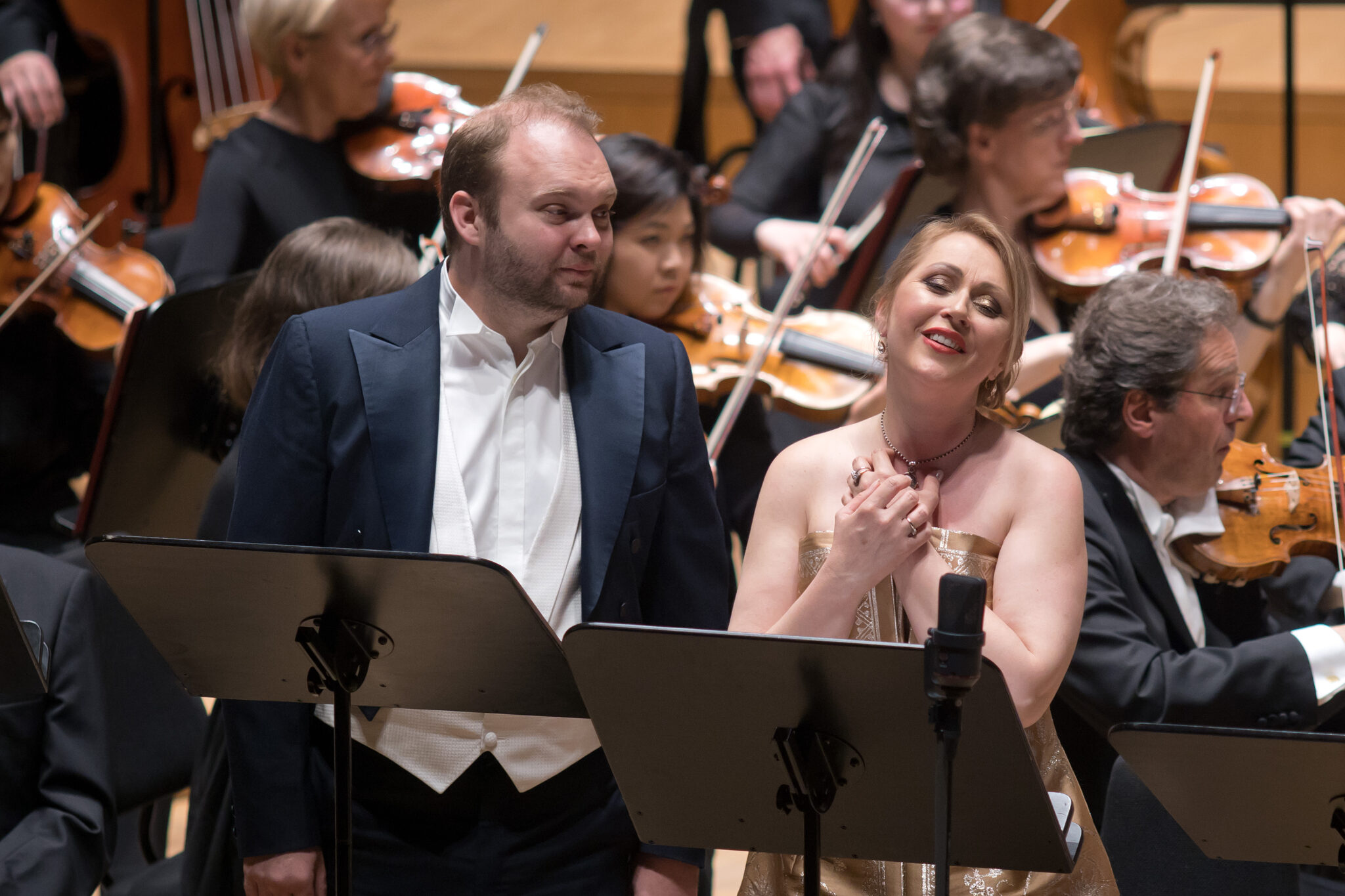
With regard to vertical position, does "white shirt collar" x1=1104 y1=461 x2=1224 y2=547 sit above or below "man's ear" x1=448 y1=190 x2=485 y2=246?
below

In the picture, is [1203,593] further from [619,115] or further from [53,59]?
[619,115]


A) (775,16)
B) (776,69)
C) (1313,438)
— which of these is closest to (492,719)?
(1313,438)

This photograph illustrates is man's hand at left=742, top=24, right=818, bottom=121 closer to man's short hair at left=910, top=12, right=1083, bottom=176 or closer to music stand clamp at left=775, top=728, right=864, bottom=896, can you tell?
man's short hair at left=910, top=12, right=1083, bottom=176

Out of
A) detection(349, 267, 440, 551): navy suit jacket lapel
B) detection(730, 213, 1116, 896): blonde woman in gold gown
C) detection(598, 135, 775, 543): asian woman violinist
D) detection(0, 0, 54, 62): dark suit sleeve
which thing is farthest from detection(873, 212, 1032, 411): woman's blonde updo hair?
detection(0, 0, 54, 62): dark suit sleeve

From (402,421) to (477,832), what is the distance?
1.38 ft

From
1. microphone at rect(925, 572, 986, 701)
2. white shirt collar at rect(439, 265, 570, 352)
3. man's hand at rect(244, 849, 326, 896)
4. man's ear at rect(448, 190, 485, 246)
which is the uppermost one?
man's ear at rect(448, 190, 485, 246)

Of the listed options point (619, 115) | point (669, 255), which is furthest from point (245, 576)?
point (619, 115)

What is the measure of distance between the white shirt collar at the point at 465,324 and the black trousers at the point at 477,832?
43 centimetres

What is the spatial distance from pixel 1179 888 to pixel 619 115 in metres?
4.25

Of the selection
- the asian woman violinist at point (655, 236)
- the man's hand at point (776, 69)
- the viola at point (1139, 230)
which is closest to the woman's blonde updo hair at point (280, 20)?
the asian woman violinist at point (655, 236)

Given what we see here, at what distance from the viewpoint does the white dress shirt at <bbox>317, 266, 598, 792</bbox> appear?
1.55m

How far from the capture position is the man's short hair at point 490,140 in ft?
5.18

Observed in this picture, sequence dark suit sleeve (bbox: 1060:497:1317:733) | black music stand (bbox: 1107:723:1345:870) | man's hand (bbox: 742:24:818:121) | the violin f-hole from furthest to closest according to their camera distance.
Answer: man's hand (bbox: 742:24:818:121), the violin f-hole, dark suit sleeve (bbox: 1060:497:1317:733), black music stand (bbox: 1107:723:1345:870)

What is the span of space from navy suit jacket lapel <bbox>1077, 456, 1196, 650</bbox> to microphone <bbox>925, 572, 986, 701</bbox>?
2.97 feet
